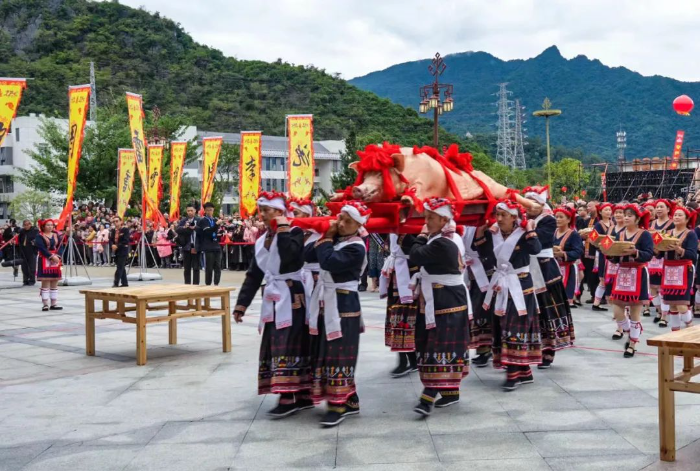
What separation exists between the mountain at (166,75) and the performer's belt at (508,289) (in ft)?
164

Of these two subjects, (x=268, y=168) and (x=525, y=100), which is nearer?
(x=268, y=168)

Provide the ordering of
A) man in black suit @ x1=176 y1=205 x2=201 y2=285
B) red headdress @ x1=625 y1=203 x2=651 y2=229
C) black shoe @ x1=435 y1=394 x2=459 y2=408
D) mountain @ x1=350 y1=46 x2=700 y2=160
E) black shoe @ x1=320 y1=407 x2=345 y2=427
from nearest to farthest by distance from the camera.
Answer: black shoe @ x1=320 y1=407 x2=345 y2=427 < black shoe @ x1=435 y1=394 x2=459 y2=408 < red headdress @ x1=625 y1=203 x2=651 y2=229 < man in black suit @ x1=176 y1=205 x2=201 y2=285 < mountain @ x1=350 y1=46 x2=700 y2=160

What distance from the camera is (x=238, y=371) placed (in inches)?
277

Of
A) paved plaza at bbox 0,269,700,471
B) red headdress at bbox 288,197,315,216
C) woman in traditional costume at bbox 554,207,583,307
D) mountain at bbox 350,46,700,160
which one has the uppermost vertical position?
mountain at bbox 350,46,700,160

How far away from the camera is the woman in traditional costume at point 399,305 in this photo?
646cm

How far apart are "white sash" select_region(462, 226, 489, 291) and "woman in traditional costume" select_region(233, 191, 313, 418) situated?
1.99m

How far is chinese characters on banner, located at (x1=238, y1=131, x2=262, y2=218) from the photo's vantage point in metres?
18.8

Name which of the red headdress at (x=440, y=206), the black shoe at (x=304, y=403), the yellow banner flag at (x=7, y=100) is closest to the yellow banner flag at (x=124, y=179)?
the yellow banner flag at (x=7, y=100)

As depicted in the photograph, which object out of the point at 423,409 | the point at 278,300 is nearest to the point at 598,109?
the point at 423,409

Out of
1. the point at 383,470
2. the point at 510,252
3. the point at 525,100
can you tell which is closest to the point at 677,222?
the point at 510,252

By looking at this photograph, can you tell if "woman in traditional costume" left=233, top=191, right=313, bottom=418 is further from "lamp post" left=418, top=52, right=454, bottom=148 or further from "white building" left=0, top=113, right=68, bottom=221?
"white building" left=0, top=113, right=68, bottom=221

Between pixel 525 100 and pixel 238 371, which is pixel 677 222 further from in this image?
pixel 525 100

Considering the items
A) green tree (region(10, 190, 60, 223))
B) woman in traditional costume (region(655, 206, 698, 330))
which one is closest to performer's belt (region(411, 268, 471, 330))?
woman in traditional costume (region(655, 206, 698, 330))

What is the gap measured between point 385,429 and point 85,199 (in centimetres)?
3392
